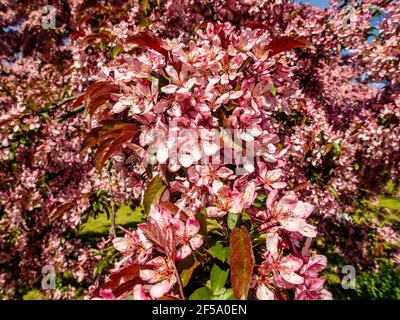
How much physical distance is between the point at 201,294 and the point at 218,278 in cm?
8

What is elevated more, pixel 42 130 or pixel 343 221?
pixel 42 130

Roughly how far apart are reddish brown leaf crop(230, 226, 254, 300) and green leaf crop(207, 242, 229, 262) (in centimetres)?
7

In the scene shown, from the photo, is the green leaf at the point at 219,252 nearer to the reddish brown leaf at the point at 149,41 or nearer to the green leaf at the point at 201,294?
the green leaf at the point at 201,294

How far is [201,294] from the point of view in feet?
A: 2.98

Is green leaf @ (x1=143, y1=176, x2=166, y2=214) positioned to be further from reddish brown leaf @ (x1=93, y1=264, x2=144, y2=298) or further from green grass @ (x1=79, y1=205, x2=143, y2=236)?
green grass @ (x1=79, y1=205, x2=143, y2=236)

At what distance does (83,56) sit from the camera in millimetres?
2551

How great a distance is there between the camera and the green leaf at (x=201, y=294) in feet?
2.96

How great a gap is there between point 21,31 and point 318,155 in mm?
8764

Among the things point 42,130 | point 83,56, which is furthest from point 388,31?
point 42,130

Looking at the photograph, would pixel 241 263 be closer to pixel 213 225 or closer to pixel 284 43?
pixel 213 225

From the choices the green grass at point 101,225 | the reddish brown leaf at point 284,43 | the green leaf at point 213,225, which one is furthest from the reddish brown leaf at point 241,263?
the green grass at point 101,225

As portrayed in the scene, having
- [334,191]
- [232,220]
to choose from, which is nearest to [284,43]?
[232,220]

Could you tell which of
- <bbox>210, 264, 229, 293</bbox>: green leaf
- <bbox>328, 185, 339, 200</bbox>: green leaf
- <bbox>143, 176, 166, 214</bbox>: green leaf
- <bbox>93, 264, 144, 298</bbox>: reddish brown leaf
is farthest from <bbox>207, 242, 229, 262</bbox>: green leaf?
<bbox>328, 185, 339, 200</bbox>: green leaf
